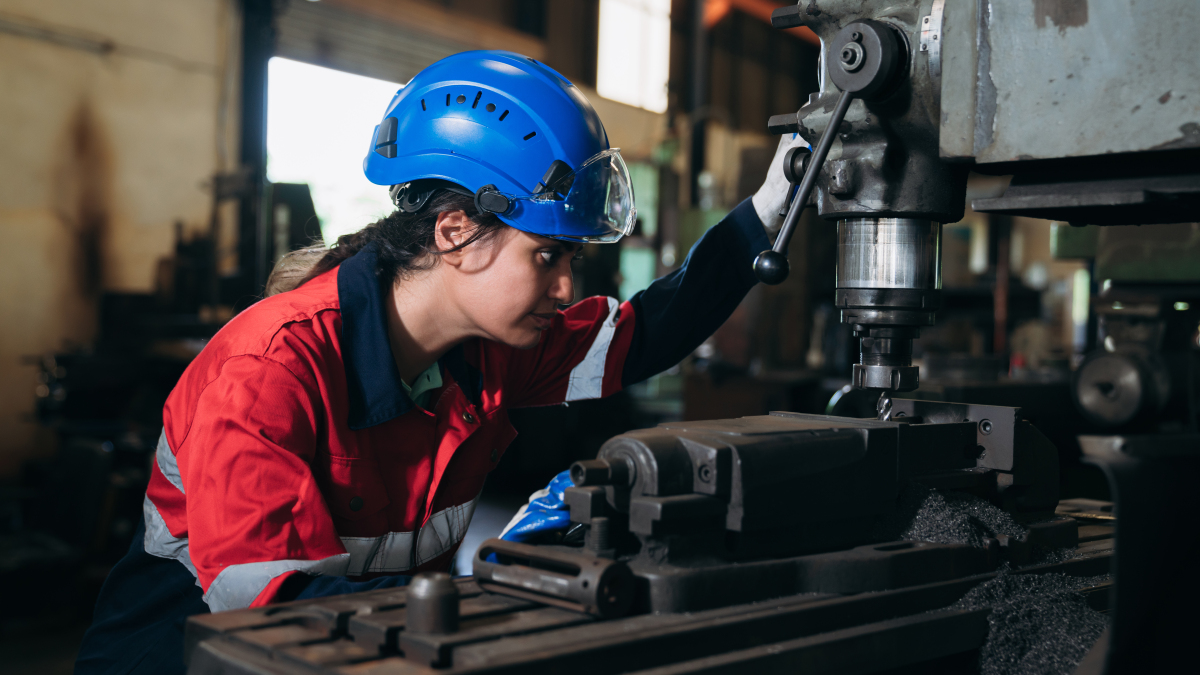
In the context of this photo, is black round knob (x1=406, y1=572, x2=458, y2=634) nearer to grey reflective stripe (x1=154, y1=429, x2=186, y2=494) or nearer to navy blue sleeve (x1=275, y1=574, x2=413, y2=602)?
navy blue sleeve (x1=275, y1=574, x2=413, y2=602)

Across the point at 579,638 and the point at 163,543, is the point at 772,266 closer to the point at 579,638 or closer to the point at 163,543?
the point at 579,638

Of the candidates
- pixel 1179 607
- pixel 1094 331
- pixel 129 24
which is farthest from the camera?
pixel 129 24

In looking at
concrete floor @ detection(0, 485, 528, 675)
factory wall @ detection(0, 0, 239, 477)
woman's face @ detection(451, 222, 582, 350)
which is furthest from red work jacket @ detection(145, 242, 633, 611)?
factory wall @ detection(0, 0, 239, 477)

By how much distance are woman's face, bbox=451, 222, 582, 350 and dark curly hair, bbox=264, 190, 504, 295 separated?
0.02 m

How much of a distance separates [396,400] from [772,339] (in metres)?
4.56

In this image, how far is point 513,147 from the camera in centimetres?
110

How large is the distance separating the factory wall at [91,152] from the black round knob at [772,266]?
168 inches

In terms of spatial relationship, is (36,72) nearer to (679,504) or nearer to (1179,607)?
(679,504)

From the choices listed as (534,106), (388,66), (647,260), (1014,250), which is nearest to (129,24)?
(388,66)

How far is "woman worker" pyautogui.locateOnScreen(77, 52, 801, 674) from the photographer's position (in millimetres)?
852

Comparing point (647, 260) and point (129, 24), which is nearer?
→ point (129, 24)

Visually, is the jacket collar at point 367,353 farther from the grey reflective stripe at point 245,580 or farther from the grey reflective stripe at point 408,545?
the grey reflective stripe at point 245,580

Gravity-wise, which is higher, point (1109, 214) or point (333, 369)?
point (1109, 214)

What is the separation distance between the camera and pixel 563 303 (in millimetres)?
1187
